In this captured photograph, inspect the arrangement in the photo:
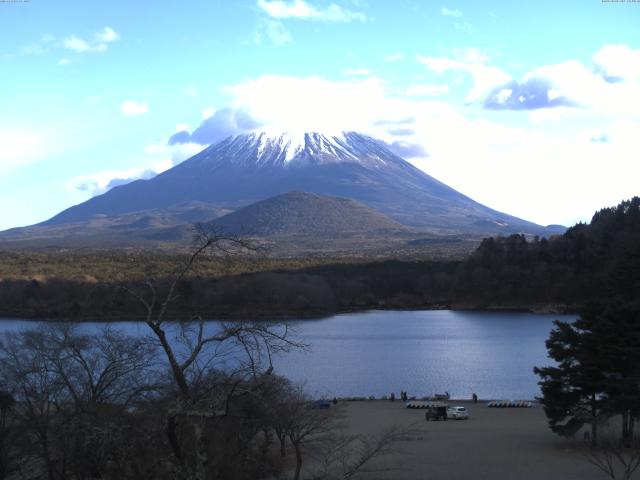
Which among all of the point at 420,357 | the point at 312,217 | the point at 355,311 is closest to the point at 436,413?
the point at 420,357

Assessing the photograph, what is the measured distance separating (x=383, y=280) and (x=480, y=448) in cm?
5320

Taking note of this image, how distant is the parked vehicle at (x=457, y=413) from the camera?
68.2 ft

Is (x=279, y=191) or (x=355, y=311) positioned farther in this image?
(x=279, y=191)

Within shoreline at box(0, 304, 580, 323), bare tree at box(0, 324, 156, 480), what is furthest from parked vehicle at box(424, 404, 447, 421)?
shoreline at box(0, 304, 580, 323)

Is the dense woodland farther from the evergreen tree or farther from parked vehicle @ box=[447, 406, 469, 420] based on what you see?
the evergreen tree

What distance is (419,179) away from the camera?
587ft

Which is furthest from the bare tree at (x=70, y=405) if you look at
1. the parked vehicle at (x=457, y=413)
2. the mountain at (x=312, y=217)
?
the mountain at (x=312, y=217)

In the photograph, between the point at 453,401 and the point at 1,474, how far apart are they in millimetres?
15834

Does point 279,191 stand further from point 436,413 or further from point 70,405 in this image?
point 70,405

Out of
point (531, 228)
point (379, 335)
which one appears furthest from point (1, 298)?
point (531, 228)

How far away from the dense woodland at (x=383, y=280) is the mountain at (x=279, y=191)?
6110 cm

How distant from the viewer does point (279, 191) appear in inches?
6526

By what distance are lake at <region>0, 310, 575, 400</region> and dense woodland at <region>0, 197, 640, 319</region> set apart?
7.05 metres

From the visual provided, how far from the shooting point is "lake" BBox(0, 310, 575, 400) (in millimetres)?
27480
